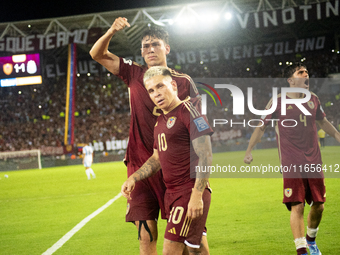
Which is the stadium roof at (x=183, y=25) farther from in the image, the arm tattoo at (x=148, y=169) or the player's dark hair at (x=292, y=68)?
the arm tattoo at (x=148, y=169)

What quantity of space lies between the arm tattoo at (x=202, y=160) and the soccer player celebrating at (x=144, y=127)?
2.59 ft

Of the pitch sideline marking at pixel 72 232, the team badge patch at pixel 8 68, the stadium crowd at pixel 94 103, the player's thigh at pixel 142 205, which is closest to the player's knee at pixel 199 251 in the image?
the player's thigh at pixel 142 205

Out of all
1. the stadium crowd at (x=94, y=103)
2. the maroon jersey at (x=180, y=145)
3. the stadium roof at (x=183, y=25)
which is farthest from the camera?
the stadium crowd at (x=94, y=103)

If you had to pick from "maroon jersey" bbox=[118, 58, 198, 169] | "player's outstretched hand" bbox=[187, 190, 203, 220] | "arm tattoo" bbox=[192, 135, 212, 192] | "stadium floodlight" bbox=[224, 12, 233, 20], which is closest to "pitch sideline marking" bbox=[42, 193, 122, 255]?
"maroon jersey" bbox=[118, 58, 198, 169]

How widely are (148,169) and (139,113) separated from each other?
62cm

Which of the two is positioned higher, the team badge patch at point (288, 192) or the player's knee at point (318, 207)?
the team badge patch at point (288, 192)

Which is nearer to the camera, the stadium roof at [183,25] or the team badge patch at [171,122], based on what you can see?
the team badge patch at [171,122]

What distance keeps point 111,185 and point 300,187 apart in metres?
10.3

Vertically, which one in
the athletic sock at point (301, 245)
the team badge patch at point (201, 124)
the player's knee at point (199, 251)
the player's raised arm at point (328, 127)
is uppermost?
the team badge patch at point (201, 124)

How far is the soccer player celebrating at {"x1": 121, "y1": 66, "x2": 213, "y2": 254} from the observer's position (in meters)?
3.09

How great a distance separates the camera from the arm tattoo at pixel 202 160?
3.08 meters

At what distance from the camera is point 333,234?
18.6 ft

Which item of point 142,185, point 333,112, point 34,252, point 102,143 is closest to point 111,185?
point 34,252

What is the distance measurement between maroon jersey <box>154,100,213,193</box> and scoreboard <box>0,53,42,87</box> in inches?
1047
